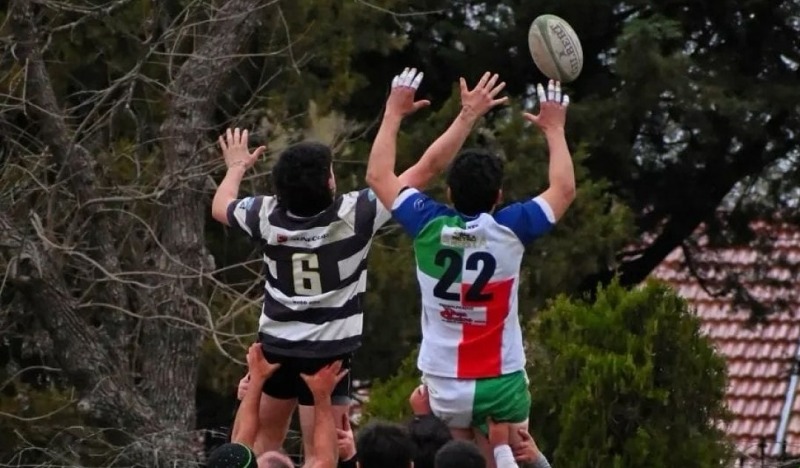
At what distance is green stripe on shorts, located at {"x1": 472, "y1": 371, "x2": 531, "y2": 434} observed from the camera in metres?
5.73

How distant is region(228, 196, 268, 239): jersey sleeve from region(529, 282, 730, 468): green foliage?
9.51 feet

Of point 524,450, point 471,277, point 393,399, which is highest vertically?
point 471,277

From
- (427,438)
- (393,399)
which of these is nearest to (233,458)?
(427,438)

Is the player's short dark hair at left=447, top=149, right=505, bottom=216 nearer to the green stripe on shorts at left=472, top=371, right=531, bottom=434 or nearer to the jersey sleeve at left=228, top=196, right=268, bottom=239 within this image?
the green stripe on shorts at left=472, top=371, right=531, bottom=434

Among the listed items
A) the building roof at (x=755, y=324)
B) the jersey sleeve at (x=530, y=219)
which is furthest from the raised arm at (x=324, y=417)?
the building roof at (x=755, y=324)

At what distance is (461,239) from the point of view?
561 cm

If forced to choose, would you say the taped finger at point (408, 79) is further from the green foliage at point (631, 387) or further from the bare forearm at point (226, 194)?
the green foliage at point (631, 387)

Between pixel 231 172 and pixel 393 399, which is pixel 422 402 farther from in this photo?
pixel 393 399

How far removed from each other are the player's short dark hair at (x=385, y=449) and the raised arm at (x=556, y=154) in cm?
106

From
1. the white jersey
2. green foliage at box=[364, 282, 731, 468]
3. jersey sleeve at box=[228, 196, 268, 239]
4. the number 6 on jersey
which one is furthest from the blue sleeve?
green foliage at box=[364, 282, 731, 468]

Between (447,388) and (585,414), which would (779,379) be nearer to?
(585,414)

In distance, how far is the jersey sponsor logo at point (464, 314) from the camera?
223 inches

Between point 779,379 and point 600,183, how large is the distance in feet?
16.5

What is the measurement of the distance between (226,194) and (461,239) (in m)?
0.98
